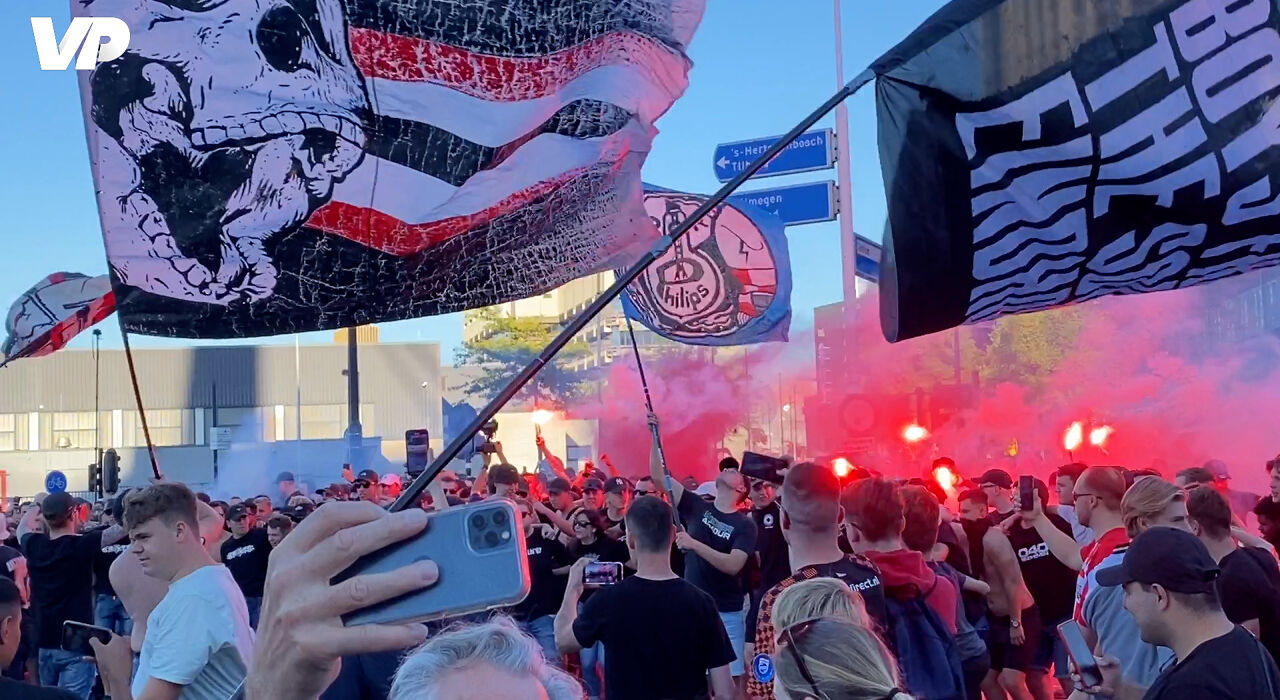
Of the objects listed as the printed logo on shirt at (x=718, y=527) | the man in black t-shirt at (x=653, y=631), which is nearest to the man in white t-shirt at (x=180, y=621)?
the man in black t-shirt at (x=653, y=631)

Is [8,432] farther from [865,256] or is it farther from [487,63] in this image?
[487,63]

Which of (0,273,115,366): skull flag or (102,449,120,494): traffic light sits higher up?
(0,273,115,366): skull flag

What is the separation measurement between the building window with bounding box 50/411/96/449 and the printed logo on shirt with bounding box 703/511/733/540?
166 ft

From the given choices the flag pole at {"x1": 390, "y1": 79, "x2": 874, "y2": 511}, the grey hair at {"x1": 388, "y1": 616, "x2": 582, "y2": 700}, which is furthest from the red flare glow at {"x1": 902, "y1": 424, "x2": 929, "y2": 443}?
the grey hair at {"x1": 388, "y1": 616, "x2": 582, "y2": 700}

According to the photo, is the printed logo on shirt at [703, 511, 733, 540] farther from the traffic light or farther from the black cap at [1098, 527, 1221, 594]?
the traffic light

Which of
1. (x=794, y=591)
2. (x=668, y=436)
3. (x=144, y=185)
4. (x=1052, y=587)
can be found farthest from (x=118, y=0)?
(x=668, y=436)

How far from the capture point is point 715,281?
14523mm

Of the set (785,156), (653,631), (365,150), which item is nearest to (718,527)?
(653,631)

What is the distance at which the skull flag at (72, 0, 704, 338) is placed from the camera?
560 centimetres

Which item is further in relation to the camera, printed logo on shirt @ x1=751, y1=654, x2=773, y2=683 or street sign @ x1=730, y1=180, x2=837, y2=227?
street sign @ x1=730, y1=180, x2=837, y2=227

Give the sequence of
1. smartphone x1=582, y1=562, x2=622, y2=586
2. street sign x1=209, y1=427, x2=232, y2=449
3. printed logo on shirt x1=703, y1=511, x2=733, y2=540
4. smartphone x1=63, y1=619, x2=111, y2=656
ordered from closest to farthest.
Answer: smartphone x1=63, y1=619, x2=111, y2=656, smartphone x1=582, y1=562, x2=622, y2=586, printed logo on shirt x1=703, y1=511, x2=733, y2=540, street sign x1=209, y1=427, x2=232, y2=449

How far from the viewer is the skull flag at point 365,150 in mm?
5602

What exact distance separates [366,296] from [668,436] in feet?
102

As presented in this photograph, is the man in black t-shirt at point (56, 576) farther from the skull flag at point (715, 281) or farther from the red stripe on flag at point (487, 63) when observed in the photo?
the red stripe on flag at point (487, 63)
